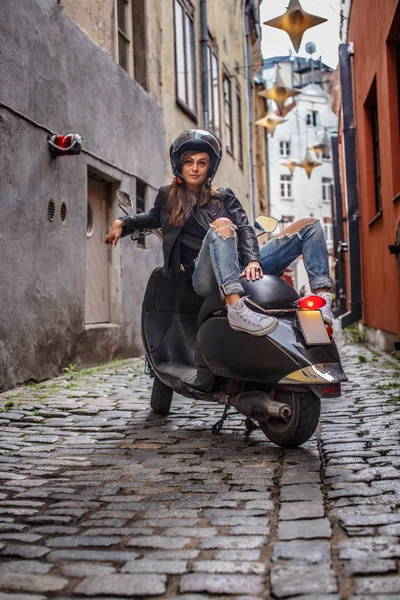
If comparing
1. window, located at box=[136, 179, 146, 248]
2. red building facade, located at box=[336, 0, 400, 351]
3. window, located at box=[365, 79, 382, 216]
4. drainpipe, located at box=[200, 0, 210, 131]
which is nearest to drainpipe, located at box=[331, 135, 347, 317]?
red building facade, located at box=[336, 0, 400, 351]

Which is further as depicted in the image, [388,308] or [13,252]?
[388,308]

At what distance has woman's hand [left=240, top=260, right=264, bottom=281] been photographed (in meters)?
3.90

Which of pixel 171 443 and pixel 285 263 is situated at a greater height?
pixel 285 263

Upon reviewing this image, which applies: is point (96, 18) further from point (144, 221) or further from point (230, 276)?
point (230, 276)

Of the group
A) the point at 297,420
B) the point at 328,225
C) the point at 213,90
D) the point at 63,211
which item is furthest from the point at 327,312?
the point at 328,225

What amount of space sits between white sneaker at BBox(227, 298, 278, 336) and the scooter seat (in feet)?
0.41

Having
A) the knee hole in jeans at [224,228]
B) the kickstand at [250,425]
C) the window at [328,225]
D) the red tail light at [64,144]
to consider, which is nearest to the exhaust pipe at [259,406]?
the kickstand at [250,425]

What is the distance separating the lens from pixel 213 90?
15562 mm

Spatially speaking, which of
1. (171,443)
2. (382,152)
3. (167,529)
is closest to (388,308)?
(382,152)

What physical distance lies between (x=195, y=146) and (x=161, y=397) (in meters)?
1.68

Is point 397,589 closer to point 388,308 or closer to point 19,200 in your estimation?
point 19,200

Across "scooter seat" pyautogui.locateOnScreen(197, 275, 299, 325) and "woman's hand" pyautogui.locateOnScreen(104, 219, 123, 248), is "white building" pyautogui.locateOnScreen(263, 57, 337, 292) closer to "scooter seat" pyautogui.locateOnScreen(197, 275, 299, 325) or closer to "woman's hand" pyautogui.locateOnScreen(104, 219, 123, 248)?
"woman's hand" pyautogui.locateOnScreen(104, 219, 123, 248)

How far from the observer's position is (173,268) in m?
4.82

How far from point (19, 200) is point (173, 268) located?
7.26 feet
